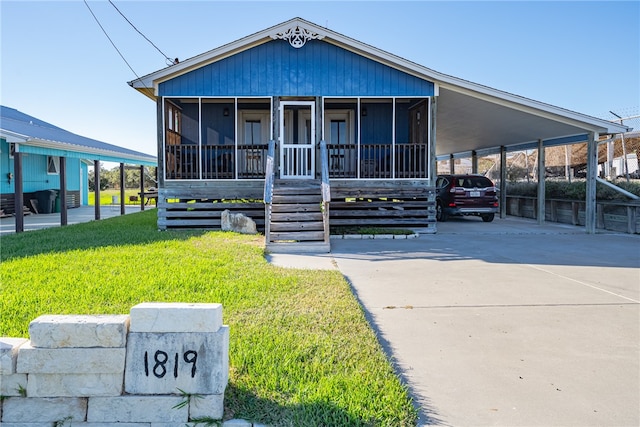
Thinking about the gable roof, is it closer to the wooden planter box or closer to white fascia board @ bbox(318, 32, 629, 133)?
white fascia board @ bbox(318, 32, 629, 133)

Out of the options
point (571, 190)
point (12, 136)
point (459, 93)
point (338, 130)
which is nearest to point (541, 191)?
point (571, 190)

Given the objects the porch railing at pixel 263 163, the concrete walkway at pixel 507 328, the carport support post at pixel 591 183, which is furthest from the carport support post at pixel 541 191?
the concrete walkway at pixel 507 328

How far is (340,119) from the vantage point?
51.8ft

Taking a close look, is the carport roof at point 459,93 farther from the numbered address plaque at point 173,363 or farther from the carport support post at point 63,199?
the numbered address plaque at point 173,363

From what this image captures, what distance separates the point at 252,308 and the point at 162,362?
1.99m

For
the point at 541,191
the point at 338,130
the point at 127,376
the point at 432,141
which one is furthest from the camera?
the point at 338,130

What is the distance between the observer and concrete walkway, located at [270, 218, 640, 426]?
3096 mm

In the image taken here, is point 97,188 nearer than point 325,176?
No

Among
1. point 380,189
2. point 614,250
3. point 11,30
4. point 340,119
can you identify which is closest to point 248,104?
point 340,119

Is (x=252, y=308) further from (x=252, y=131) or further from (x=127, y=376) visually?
(x=252, y=131)

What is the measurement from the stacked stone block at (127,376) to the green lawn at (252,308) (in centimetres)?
30

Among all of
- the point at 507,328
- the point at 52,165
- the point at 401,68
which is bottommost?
the point at 507,328

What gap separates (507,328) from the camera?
4.62m

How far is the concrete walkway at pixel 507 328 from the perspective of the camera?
310cm
